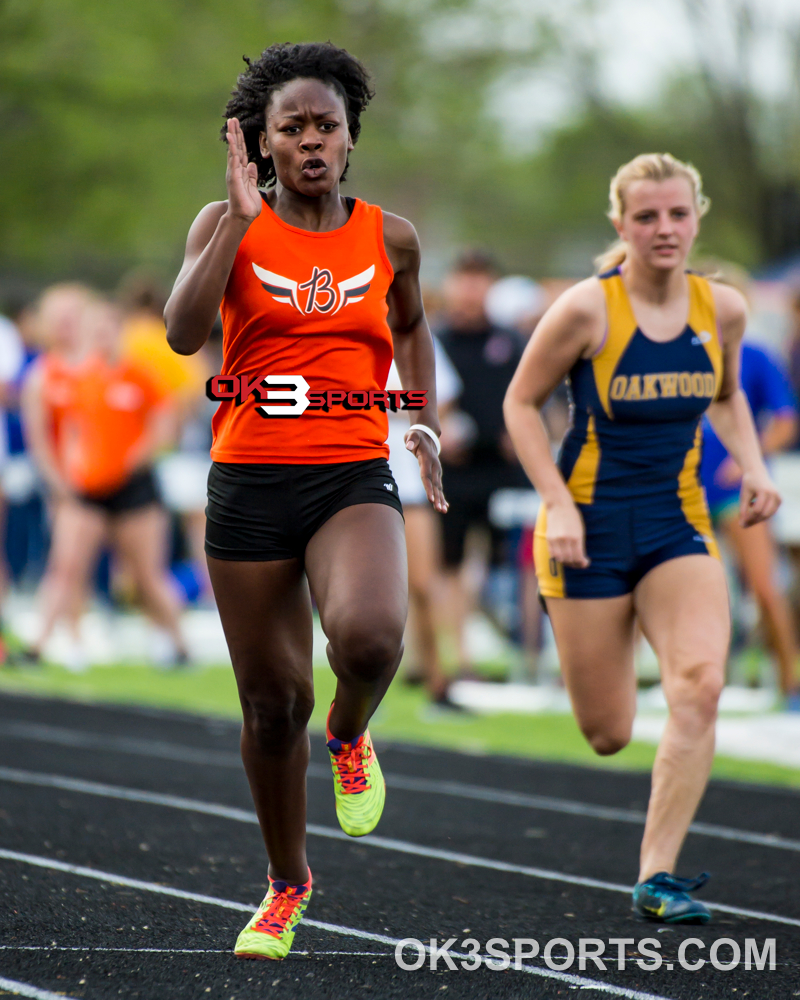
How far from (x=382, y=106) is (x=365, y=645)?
27.4 metres

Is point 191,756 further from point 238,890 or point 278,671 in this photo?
point 278,671

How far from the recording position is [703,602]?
4996 mm

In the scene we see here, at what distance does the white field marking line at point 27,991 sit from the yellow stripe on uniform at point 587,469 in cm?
239

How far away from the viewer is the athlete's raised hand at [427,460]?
13.8 feet

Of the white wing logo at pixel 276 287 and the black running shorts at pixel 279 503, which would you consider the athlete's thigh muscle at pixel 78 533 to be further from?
the white wing logo at pixel 276 287

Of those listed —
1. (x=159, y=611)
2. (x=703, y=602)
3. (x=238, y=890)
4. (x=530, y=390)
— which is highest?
(x=530, y=390)

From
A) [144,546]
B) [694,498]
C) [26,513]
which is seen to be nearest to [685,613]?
[694,498]

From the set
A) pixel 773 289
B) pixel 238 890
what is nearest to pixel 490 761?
pixel 238 890

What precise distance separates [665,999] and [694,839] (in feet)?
8.04

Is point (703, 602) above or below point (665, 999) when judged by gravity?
above

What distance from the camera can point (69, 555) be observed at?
36.0 feet

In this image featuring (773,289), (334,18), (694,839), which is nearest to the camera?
(694,839)

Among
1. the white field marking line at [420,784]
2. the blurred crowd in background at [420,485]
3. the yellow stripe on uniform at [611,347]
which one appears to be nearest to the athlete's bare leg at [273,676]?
the yellow stripe on uniform at [611,347]

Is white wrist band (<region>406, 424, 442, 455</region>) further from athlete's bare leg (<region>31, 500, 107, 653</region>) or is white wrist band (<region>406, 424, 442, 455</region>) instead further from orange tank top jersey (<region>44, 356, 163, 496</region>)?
athlete's bare leg (<region>31, 500, 107, 653</region>)
